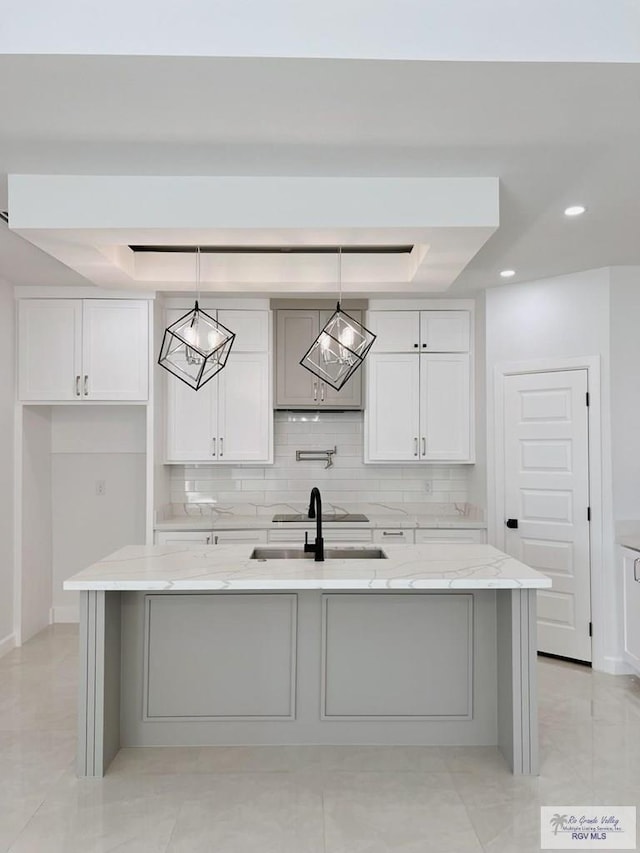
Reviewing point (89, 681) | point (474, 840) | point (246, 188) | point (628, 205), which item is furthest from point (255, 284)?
point (474, 840)

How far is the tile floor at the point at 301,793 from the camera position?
240cm

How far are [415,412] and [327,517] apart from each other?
3.58ft

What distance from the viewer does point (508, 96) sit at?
2.22m

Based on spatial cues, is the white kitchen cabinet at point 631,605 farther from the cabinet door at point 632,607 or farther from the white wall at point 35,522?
the white wall at point 35,522

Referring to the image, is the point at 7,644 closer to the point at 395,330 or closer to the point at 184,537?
the point at 184,537

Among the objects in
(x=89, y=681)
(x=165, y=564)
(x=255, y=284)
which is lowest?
(x=89, y=681)

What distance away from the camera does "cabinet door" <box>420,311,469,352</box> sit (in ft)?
17.1

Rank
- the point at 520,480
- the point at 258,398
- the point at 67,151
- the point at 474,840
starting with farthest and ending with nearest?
the point at 258,398, the point at 520,480, the point at 67,151, the point at 474,840

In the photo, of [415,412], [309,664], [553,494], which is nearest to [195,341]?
[309,664]

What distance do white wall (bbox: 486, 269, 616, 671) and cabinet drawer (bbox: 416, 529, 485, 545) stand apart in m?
0.11

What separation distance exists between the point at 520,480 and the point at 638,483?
2.55ft

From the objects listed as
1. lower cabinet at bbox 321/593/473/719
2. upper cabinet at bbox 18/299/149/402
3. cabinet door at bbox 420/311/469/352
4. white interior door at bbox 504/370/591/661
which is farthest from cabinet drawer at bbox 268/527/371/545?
lower cabinet at bbox 321/593/473/719

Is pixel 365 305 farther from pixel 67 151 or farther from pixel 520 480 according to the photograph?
pixel 67 151

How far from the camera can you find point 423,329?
5203 mm
